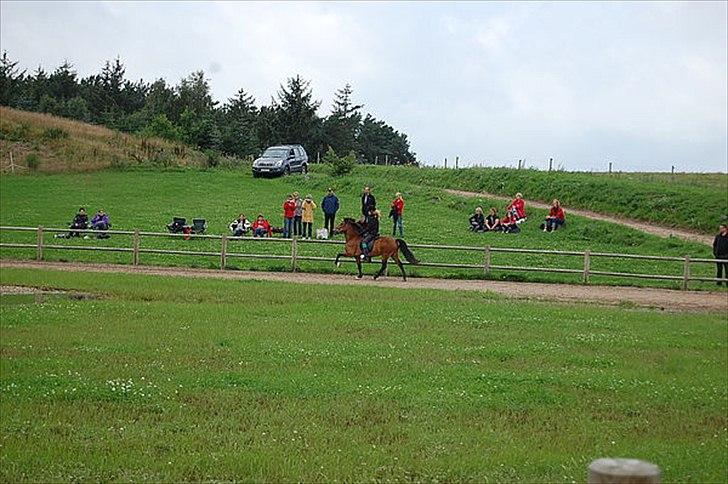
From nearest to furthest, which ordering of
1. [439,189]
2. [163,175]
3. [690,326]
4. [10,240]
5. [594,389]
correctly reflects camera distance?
[594,389] < [690,326] < [10,240] < [439,189] < [163,175]

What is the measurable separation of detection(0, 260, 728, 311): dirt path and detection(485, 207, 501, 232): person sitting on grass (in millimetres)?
9650

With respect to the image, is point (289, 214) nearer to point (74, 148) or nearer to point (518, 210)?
point (518, 210)

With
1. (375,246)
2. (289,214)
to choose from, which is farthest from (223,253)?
(375,246)

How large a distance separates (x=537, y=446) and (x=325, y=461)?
2256mm

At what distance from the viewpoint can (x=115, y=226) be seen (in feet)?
121

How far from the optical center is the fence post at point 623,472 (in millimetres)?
3025

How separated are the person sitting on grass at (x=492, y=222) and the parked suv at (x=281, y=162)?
20644 mm

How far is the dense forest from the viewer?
3194 inches

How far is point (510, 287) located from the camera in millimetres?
26125

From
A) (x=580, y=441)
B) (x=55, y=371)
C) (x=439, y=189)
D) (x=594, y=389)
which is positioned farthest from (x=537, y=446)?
(x=439, y=189)

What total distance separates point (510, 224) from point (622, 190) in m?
8.03

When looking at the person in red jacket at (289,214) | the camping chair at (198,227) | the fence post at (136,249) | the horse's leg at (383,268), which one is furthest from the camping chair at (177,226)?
the horse's leg at (383,268)

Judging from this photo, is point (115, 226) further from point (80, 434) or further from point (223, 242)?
point (80, 434)

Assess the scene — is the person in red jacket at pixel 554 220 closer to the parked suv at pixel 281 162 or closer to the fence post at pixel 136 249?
the fence post at pixel 136 249
